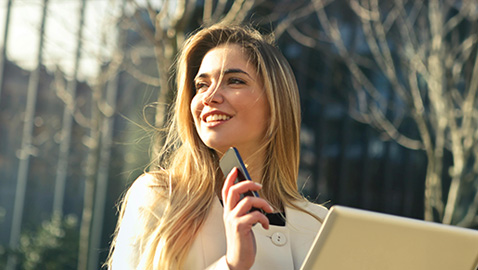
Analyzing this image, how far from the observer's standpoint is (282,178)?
2273 millimetres

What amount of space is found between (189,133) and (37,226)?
6.01 meters

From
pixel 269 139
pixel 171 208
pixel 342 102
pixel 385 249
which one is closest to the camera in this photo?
pixel 385 249

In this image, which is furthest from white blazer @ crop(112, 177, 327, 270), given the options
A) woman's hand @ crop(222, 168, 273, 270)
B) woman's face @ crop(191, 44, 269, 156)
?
woman's hand @ crop(222, 168, 273, 270)

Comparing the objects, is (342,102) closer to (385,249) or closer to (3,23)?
(3,23)

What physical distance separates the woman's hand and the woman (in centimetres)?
26

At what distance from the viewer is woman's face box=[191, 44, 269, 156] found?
1.99 meters

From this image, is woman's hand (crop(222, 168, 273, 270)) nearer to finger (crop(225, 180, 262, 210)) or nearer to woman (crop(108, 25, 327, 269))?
finger (crop(225, 180, 262, 210))

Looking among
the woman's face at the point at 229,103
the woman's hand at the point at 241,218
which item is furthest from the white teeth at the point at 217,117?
the woman's hand at the point at 241,218

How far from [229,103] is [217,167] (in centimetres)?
24

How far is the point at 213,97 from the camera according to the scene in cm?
200

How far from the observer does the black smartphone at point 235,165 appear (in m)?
1.51

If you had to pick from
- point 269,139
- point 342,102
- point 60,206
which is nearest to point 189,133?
point 269,139

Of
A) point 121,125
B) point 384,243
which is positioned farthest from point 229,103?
point 121,125

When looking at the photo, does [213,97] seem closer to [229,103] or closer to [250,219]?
[229,103]
